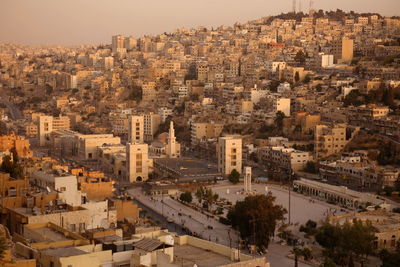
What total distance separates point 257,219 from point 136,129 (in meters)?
10.6

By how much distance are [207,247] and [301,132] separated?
1263cm

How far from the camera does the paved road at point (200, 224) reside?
8.90 m

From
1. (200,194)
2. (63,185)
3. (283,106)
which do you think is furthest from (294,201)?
(283,106)

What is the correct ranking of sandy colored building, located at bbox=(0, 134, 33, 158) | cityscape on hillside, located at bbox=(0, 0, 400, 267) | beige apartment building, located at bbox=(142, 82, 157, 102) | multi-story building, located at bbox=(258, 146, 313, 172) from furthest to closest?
beige apartment building, located at bbox=(142, 82, 157, 102)
multi-story building, located at bbox=(258, 146, 313, 172)
sandy colored building, located at bbox=(0, 134, 33, 158)
cityscape on hillside, located at bbox=(0, 0, 400, 267)

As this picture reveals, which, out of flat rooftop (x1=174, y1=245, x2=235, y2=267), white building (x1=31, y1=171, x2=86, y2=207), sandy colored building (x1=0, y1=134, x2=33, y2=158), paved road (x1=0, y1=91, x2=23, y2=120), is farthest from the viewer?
paved road (x1=0, y1=91, x2=23, y2=120)

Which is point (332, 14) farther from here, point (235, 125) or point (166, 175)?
point (166, 175)

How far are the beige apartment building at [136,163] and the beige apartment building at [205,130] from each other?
401 centimetres

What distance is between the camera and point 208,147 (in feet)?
58.2

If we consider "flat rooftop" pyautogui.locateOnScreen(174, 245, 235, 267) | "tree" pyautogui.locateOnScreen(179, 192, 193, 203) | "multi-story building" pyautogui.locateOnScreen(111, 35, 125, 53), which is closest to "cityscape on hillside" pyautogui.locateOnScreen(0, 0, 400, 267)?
"flat rooftop" pyautogui.locateOnScreen(174, 245, 235, 267)

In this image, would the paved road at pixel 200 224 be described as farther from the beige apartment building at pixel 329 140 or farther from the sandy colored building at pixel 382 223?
the beige apartment building at pixel 329 140

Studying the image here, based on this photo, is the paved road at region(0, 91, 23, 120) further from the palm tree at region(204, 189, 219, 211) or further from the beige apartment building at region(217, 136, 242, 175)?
the palm tree at region(204, 189, 219, 211)

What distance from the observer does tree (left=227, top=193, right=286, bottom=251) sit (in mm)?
9094

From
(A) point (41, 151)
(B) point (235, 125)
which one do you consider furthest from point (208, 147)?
(A) point (41, 151)

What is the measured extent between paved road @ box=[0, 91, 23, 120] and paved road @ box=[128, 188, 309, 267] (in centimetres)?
1379
